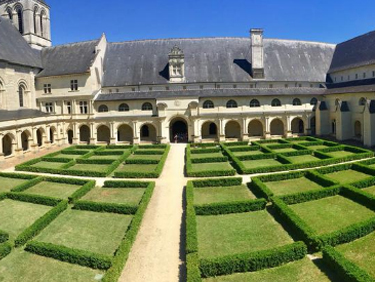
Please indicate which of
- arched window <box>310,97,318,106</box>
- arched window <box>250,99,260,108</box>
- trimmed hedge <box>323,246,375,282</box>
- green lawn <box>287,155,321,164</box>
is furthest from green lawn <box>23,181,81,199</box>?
arched window <box>310,97,318,106</box>

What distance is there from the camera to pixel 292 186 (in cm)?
2562

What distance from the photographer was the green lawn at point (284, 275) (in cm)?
1310

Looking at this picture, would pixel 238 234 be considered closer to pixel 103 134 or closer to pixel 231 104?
pixel 231 104

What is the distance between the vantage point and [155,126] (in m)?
49.1

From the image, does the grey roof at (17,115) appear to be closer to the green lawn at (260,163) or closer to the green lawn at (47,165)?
the green lawn at (47,165)

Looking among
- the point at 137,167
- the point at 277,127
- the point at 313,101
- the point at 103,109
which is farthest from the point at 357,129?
the point at 103,109

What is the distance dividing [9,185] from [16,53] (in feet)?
92.9

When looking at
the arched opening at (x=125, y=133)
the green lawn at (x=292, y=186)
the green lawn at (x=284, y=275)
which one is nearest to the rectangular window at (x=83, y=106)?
the arched opening at (x=125, y=133)

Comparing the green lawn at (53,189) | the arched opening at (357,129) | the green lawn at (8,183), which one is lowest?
the green lawn at (53,189)

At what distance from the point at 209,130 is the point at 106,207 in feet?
110

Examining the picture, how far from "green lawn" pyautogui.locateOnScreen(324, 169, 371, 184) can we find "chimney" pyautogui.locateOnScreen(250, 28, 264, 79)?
91.2ft

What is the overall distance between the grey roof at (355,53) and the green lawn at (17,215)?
4890cm

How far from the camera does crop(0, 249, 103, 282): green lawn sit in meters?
13.9

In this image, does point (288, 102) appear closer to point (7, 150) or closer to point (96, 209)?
point (96, 209)
